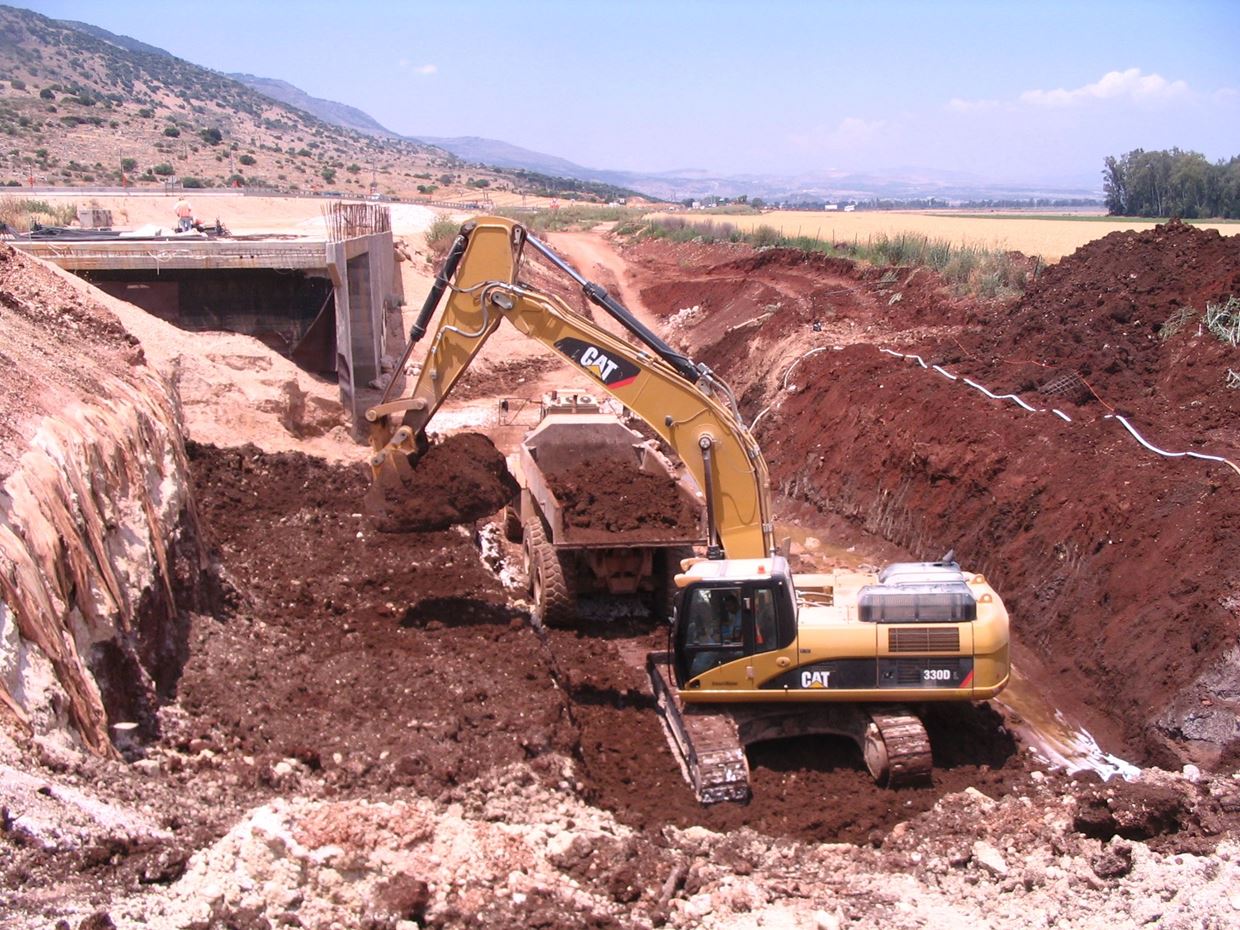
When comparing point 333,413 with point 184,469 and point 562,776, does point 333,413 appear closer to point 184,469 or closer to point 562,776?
point 184,469

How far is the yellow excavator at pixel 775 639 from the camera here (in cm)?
925

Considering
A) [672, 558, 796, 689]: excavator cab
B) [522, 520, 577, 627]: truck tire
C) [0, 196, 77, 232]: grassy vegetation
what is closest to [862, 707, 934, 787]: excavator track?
[672, 558, 796, 689]: excavator cab

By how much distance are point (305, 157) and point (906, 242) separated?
3265 inches

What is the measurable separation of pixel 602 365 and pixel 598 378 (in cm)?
14

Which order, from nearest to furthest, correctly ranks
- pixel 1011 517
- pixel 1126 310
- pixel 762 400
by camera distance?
pixel 1011 517, pixel 1126 310, pixel 762 400

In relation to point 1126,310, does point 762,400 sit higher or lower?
lower

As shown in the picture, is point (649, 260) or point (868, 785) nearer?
point (868, 785)

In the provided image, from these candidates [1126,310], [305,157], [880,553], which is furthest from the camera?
[305,157]

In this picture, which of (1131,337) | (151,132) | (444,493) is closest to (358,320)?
(444,493)

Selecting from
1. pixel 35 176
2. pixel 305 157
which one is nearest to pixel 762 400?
pixel 35 176

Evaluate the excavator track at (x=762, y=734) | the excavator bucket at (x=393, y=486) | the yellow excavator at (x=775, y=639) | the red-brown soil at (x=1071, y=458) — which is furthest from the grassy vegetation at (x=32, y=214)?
the excavator track at (x=762, y=734)

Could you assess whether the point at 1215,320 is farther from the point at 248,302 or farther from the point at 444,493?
the point at 248,302

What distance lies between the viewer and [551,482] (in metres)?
12.3

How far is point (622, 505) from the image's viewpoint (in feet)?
39.4
